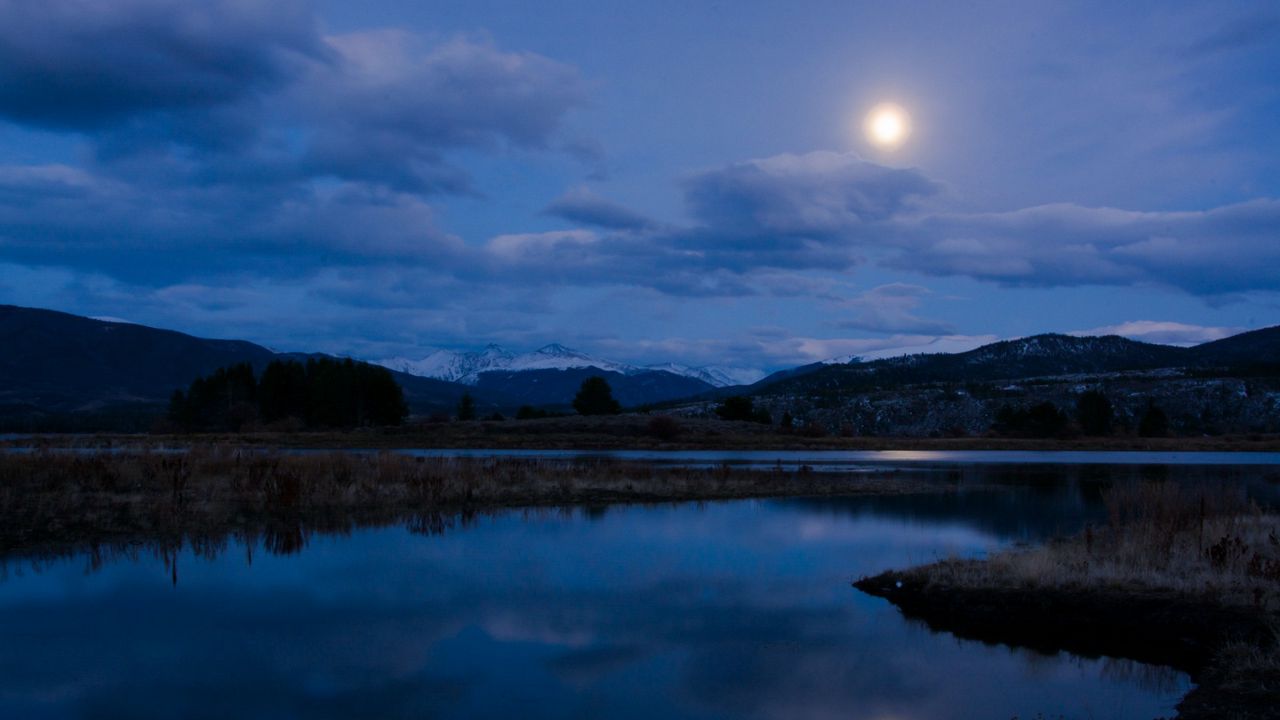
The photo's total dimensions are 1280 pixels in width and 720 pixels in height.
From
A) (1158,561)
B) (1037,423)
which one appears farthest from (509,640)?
(1037,423)

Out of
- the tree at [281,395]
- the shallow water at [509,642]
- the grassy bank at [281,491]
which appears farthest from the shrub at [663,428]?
the shallow water at [509,642]

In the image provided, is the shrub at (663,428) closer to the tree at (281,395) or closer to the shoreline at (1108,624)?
the tree at (281,395)

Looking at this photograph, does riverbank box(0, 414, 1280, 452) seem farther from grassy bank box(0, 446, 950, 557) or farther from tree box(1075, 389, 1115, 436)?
grassy bank box(0, 446, 950, 557)

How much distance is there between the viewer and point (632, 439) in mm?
95562

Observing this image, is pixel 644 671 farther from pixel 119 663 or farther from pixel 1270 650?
pixel 1270 650

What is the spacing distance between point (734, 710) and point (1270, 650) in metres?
7.40

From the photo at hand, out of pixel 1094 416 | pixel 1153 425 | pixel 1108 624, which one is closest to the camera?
pixel 1108 624

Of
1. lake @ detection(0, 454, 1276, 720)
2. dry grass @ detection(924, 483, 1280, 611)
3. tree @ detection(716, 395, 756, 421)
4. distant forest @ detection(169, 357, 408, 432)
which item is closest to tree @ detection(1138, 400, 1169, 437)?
tree @ detection(716, 395, 756, 421)

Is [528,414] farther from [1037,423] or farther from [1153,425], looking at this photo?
[1153,425]

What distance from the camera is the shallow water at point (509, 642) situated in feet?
36.9

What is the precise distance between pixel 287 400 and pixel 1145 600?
11077 centimetres

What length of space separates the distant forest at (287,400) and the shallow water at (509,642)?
93076 millimetres

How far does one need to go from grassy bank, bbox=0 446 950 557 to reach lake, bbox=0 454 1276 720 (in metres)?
2.72

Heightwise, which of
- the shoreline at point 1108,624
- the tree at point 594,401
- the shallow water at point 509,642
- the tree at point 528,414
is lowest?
the shallow water at point 509,642
